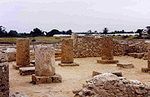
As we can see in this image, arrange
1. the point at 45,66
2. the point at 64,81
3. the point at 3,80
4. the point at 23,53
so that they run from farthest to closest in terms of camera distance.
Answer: the point at 23,53 → the point at 64,81 → the point at 45,66 → the point at 3,80

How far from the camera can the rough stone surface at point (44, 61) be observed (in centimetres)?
1577

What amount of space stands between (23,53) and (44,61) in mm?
4774

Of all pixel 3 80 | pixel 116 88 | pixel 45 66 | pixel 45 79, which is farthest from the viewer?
pixel 45 66

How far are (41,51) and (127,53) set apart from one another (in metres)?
14.0

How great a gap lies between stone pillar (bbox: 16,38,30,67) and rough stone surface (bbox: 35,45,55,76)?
4379 mm

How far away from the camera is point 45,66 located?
51.8 feet

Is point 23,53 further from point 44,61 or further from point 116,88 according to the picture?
point 116,88

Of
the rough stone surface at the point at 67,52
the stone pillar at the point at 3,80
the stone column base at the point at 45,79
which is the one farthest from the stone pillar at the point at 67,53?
the stone pillar at the point at 3,80

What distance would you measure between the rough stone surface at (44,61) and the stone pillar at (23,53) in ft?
14.4

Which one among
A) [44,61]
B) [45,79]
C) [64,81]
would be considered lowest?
[64,81]

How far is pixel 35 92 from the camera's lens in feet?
43.7

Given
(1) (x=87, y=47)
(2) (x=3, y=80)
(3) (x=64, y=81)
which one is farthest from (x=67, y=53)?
(2) (x=3, y=80)

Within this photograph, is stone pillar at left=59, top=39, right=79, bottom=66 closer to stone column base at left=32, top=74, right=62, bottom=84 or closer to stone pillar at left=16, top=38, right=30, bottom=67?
stone pillar at left=16, top=38, right=30, bottom=67

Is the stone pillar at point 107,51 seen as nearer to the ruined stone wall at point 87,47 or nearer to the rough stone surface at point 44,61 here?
the ruined stone wall at point 87,47
